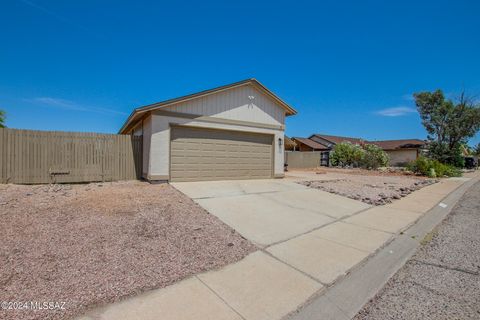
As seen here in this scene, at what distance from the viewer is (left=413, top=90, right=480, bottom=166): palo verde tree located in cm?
2948

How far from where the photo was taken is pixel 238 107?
1114cm

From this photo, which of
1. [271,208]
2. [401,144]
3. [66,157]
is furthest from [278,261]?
[401,144]

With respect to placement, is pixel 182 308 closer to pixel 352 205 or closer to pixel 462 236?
pixel 462 236

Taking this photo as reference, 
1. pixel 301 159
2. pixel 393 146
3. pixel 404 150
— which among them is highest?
pixel 393 146

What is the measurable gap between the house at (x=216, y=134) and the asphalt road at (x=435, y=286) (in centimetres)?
750

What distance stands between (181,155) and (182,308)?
769 centimetres

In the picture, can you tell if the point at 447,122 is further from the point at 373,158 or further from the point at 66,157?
the point at 66,157

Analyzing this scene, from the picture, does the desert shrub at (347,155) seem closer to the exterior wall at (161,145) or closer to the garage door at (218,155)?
the garage door at (218,155)

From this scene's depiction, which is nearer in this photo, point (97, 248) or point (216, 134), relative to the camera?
point (97, 248)


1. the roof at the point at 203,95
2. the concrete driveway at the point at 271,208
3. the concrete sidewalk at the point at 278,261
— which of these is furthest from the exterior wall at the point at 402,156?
the concrete sidewalk at the point at 278,261

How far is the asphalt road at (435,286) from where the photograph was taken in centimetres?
261

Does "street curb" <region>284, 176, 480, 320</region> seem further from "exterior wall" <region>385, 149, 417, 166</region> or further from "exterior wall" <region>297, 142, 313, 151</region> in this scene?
"exterior wall" <region>385, 149, 417, 166</region>

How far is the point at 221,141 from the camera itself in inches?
422

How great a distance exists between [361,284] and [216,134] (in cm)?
831
